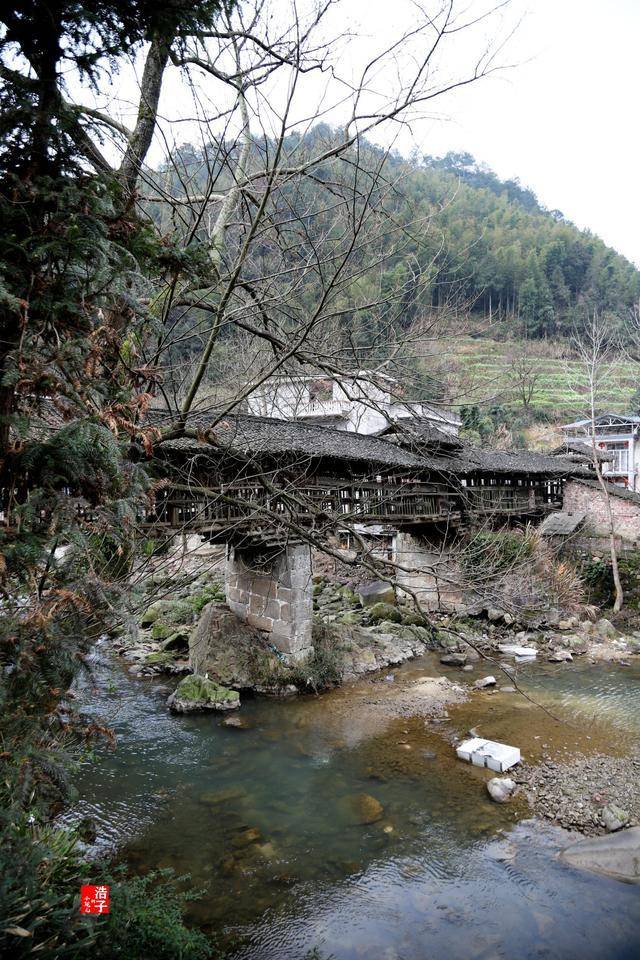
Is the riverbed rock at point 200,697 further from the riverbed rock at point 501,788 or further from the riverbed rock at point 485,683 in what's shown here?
the riverbed rock at point 485,683

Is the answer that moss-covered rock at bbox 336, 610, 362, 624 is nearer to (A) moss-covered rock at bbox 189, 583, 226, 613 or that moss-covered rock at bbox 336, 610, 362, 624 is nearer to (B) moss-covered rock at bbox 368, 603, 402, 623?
(B) moss-covered rock at bbox 368, 603, 402, 623

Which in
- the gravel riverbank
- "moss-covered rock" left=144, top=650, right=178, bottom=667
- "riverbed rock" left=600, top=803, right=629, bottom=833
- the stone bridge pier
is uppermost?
the stone bridge pier

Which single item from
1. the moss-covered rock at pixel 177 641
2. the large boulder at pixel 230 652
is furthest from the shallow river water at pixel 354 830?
the moss-covered rock at pixel 177 641

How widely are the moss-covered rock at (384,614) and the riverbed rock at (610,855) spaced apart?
8.15 m

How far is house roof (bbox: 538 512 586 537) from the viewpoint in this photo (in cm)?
1534

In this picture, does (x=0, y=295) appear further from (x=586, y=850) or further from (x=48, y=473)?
(x=586, y=850)

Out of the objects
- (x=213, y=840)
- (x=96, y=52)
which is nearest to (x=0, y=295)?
(x=96, y=52)

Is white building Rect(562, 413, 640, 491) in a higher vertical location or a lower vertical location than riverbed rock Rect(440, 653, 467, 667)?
higher

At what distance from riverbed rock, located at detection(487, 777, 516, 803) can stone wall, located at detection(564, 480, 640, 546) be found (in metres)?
10.8

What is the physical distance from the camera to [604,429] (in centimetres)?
2634

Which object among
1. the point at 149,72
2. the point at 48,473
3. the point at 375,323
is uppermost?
the point at 149,72

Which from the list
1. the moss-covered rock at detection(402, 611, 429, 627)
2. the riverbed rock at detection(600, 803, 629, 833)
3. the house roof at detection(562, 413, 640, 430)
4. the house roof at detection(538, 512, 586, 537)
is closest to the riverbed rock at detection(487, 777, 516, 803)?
the riverbed rock at detection(600, 803, 629, 833)

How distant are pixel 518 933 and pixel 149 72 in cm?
711

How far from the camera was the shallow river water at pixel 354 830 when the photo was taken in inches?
179
